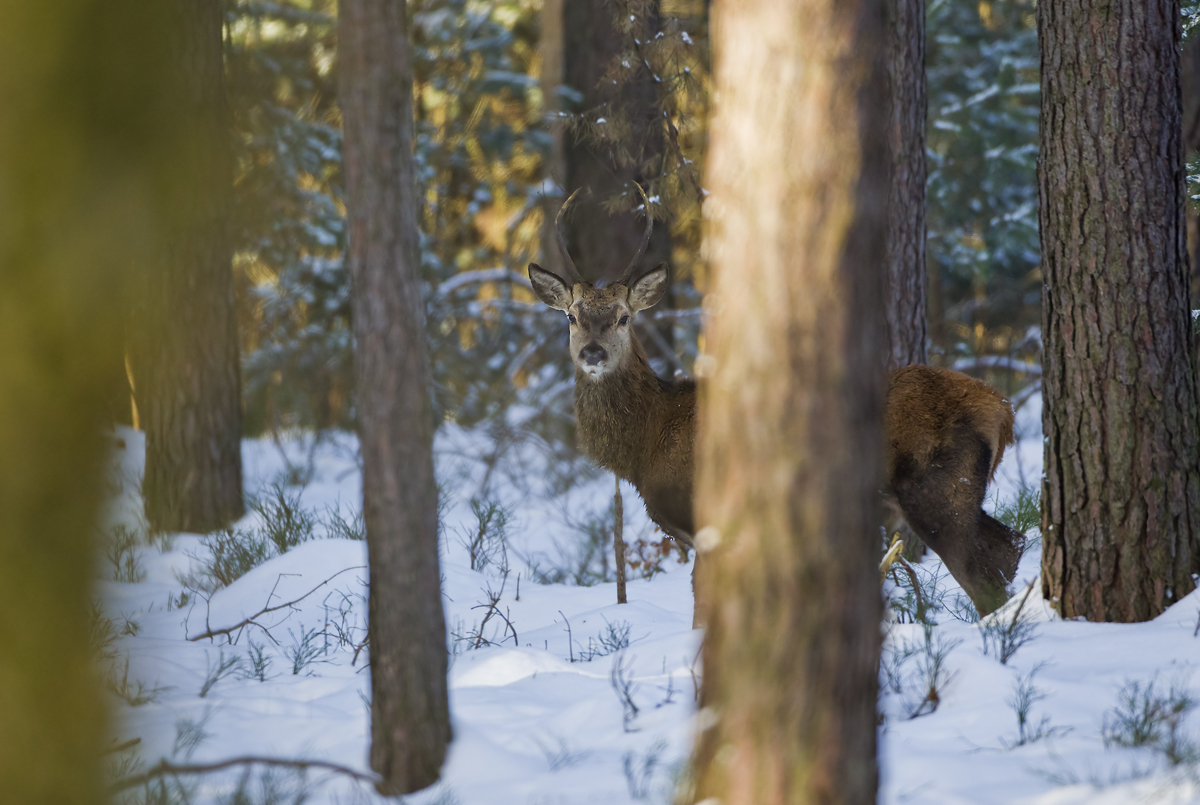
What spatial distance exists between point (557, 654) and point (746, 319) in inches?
112

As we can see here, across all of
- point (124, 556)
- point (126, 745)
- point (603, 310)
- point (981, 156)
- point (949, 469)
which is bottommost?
point (124, 556)

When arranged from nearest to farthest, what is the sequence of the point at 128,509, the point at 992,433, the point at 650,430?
the point at 992,433 < the point at 650,430 < the point at 128,509

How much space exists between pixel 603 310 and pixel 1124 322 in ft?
10.6

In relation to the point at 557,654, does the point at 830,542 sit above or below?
above

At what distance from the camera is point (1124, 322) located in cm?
434

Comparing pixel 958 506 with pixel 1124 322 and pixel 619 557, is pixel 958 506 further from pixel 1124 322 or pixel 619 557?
pixel 619 557

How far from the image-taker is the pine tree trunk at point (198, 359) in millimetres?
7930

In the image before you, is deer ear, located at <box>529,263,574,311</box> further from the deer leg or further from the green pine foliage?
the green pine foliage

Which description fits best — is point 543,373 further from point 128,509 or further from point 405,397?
point 405,397

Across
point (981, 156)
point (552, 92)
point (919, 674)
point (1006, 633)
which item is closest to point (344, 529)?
point (919, 674)

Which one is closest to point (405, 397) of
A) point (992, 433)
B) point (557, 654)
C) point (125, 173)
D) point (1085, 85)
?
point (125, 173)

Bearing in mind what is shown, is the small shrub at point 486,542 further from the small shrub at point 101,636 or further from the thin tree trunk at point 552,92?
the thin tree trunk at point 552,92

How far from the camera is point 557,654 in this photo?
5.02 metres

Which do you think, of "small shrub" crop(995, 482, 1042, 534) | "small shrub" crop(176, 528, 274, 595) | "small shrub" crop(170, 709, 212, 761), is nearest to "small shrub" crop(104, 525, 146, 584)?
"small shrub" crop(176, 528, 274, 595)
